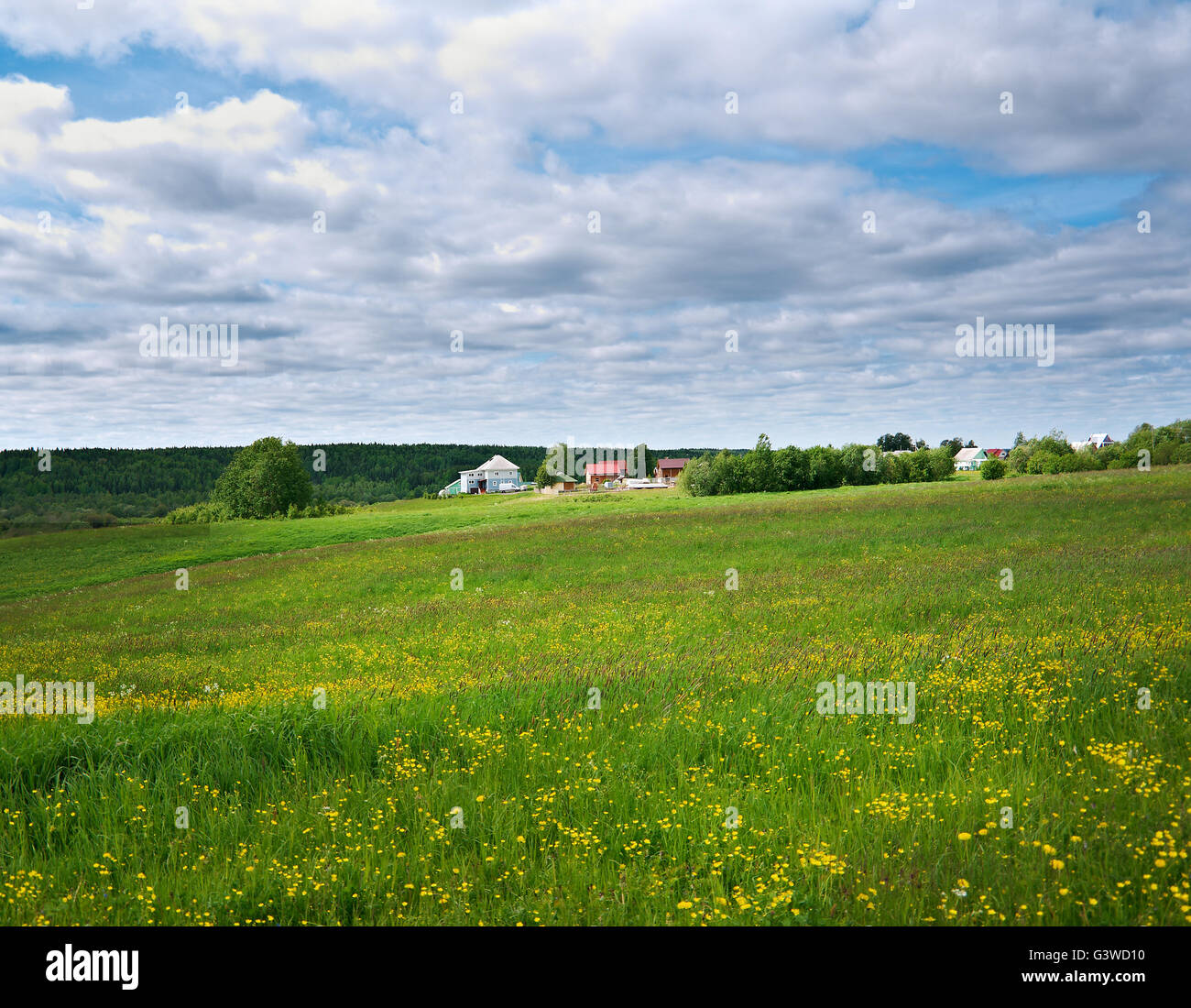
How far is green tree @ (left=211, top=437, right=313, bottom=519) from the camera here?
98500 millimetres

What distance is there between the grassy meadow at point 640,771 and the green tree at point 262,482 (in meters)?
89.7

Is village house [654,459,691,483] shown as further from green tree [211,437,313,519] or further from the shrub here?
green tree [211,437,313,519]

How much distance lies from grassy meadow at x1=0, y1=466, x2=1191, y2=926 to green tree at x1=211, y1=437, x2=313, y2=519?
8973 cm

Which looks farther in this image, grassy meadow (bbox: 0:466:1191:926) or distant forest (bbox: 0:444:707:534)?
distant forest (bbox: 0:444:707:534)

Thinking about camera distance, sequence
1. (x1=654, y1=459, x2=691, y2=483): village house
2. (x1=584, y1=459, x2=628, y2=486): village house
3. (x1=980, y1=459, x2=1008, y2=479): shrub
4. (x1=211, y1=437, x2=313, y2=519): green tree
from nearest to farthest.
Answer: (x1=980, y1=459, x2=1008, y2=479): shrub
(x1=211, y1=437, x2=313, y2=519): green tree
(x1=654, y1=459, x2=691, y2=483): village house
(x1=584, y1=459, x2=628, y2=486): village house

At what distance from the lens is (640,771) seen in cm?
715

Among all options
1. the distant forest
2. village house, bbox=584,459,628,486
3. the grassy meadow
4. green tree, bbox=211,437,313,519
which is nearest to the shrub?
the distant forest

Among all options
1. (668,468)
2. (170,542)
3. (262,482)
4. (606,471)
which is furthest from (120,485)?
(668,468)

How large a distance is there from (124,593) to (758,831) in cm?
3112

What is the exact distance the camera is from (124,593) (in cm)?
2902

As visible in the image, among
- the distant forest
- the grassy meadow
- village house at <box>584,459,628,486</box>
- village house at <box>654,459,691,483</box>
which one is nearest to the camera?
the grassy meadow

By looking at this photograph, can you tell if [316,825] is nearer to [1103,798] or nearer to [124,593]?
[1103,798]

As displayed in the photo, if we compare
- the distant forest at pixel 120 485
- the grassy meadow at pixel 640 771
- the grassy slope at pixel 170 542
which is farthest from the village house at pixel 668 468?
the grassy meadow at pixel 640 771
